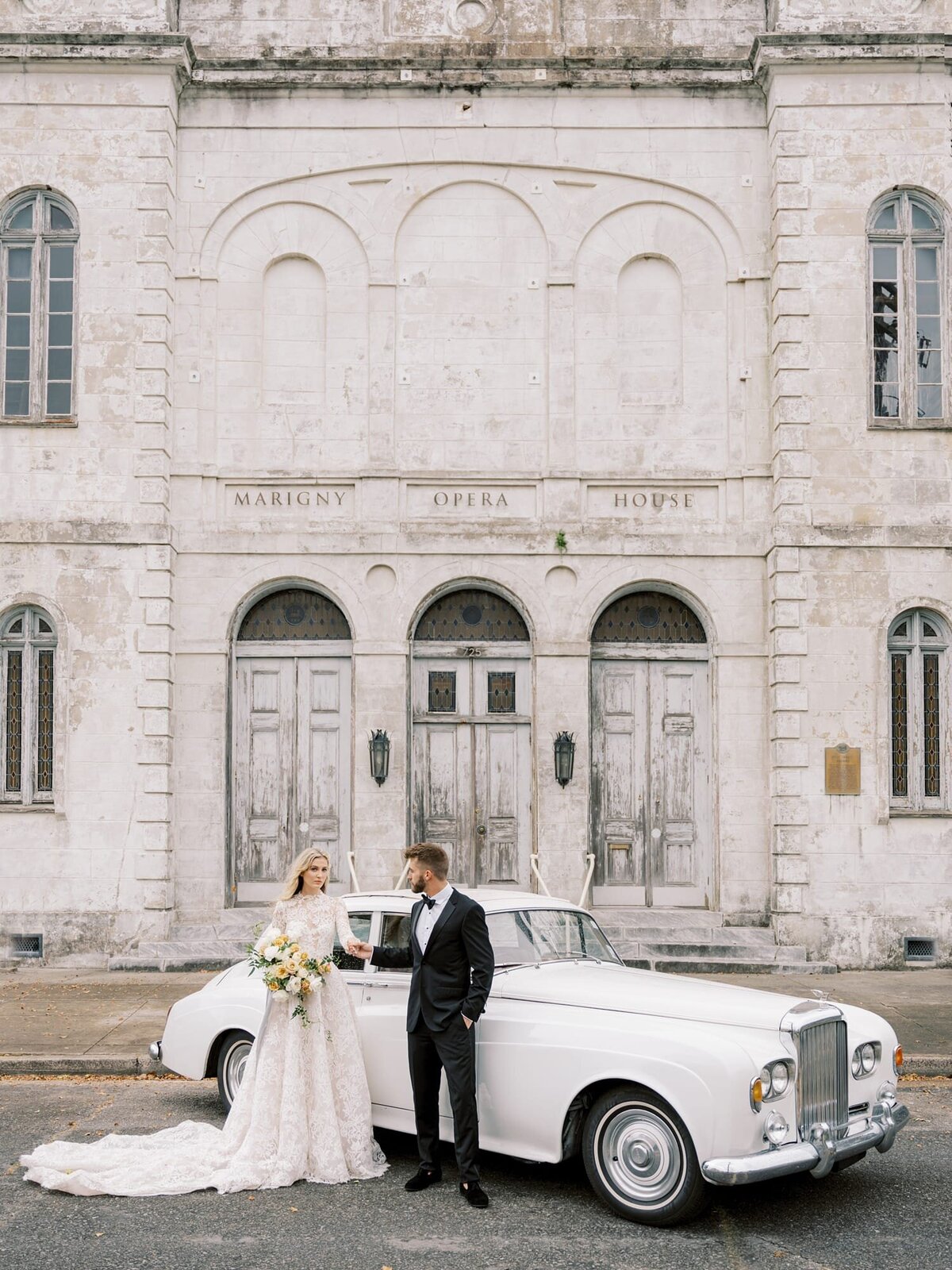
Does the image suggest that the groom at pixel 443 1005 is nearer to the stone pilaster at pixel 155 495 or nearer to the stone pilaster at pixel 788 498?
the stone pilaster at pixel 155 495

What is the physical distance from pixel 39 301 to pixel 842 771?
35.7ft

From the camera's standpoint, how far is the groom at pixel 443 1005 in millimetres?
7488

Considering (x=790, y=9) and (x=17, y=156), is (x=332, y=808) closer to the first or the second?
(x=17, y=156)

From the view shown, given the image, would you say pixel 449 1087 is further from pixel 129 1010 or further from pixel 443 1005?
pixel 129 1010

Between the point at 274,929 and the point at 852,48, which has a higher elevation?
the point at 852,48

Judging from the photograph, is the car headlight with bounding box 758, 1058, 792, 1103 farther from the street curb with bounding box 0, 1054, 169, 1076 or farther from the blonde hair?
the street curb with bounding box 0, 1054, 169, 1076

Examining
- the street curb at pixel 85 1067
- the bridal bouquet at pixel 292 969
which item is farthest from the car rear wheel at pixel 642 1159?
the street curb at pixel 85 1067

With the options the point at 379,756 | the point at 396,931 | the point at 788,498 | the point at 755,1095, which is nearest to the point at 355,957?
the point at 396,931

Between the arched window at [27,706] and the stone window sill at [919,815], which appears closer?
the stone window sill at [919,815]

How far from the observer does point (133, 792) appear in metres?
15.8

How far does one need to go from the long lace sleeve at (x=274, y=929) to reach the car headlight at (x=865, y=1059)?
328 cm

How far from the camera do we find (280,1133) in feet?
25.4

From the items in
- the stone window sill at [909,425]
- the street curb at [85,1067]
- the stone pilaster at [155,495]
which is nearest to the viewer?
the street curb at [85,1067]

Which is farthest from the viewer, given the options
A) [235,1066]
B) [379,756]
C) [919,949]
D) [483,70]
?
[483,70]
